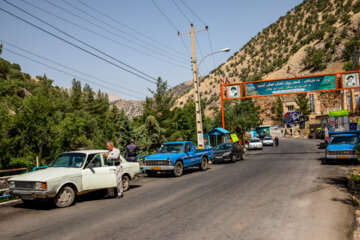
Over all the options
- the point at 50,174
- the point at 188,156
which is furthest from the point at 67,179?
the point at 188,156

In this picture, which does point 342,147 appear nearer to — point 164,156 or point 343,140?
point 343,140

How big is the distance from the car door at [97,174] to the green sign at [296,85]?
67.2 feet

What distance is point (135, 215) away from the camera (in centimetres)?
730

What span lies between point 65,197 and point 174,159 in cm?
703

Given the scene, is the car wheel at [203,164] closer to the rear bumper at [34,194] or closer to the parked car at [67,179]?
the parked car at [67,179]

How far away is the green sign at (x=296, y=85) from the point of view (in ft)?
85.4

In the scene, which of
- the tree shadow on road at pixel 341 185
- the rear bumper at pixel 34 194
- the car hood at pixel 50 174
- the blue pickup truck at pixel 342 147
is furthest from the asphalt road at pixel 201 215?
the blue pickup truck at pixel 342 147

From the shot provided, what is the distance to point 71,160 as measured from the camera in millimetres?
9664

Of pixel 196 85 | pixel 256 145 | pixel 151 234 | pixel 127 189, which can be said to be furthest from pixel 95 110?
pixel 151 234

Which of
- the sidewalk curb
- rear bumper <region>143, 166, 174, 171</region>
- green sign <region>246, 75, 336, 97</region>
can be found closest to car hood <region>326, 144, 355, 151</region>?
green sign <region>246, 75, 336, 97</region>

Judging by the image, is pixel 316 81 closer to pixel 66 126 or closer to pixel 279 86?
pixel 279 86

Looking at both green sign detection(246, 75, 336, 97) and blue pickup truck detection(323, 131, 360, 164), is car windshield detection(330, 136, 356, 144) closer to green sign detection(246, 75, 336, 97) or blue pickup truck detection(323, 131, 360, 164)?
blue pickup truck detection(323, 131, 360, 164)

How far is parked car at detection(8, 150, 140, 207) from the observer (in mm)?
8188

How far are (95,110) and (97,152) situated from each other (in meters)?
75.9
